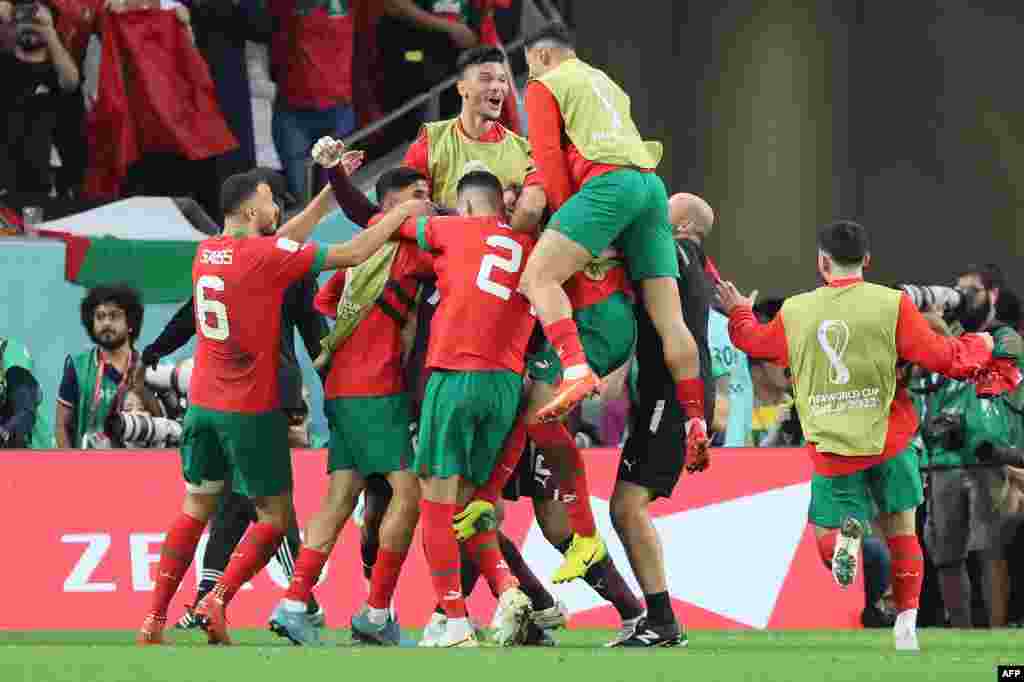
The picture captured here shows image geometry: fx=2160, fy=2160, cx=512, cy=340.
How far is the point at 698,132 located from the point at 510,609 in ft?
37.5

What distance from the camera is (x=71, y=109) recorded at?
14.8m

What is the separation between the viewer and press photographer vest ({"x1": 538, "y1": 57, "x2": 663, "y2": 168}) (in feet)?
29.4

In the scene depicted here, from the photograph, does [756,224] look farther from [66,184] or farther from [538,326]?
[538,326]

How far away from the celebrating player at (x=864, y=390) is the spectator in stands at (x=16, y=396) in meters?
5.06

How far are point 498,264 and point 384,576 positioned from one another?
148 centimetres

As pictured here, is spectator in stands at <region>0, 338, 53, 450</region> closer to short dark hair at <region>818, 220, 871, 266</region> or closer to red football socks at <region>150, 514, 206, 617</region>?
red football socks at <region>150, 514, 206, 617</region>

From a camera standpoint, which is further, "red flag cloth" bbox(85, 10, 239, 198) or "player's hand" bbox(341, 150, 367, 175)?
"red flag cloth" bbox(85, 10, 239, 198)

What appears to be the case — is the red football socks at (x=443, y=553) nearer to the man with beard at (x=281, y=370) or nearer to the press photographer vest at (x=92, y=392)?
the man with beard at (x=281, y=370)

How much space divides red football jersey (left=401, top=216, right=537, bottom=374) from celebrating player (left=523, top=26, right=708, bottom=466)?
0.21m

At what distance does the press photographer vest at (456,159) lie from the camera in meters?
10.1

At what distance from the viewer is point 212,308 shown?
9.27 metres

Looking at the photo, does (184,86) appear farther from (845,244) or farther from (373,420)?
(845,244)

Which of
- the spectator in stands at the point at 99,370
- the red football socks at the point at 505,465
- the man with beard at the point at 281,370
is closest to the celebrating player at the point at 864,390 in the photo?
the red football socks at the point at 505,465

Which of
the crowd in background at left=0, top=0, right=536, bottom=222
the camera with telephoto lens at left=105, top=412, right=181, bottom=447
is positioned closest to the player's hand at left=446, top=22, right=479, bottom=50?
the crowd in background at left=0, top=0, right=536, bottom=222
